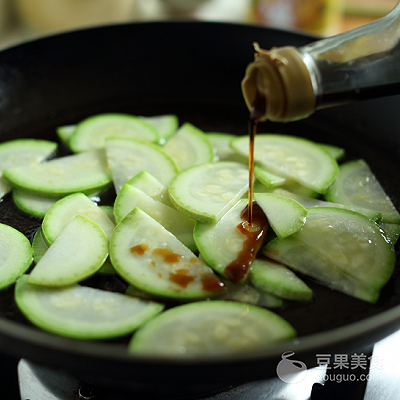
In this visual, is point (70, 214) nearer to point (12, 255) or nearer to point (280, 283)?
point (12, 255)

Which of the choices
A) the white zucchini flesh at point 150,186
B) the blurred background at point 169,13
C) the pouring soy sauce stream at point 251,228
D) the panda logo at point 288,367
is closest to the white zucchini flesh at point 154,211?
the white zucchini flesh at point 150,186

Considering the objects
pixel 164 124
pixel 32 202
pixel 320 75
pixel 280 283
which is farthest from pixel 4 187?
pixel 320 75

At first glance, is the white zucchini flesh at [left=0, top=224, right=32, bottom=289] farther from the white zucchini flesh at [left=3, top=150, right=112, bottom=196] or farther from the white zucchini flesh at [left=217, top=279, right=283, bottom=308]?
the white zucchini flesh at [left=217, top=279, right=283, bottom=308]

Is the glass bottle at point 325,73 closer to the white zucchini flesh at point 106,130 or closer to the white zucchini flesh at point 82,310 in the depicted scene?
the white zucchini flesh at point 82,310

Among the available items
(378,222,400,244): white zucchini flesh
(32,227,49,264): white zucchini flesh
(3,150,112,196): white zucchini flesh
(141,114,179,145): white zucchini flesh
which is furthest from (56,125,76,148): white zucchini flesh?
(378,222,400,244): white zucchini flesh

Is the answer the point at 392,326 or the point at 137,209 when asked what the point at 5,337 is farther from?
the point at 392,326

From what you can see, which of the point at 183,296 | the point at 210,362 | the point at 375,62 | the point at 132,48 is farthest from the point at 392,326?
the point at 132,48
